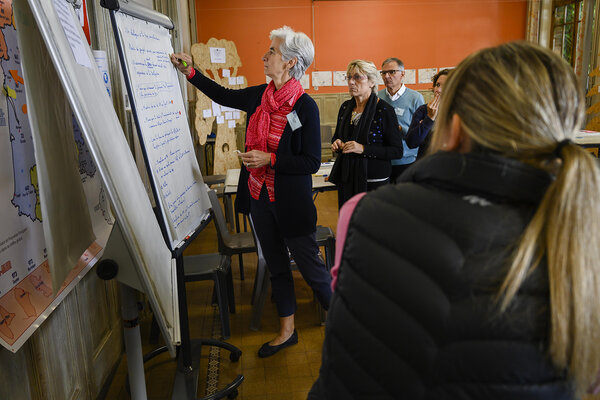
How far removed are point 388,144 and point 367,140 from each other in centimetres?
15

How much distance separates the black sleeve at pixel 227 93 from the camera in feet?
7.78

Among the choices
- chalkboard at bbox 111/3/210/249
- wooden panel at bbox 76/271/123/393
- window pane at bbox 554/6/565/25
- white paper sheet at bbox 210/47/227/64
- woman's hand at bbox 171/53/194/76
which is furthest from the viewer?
window pane at bbox 554/6/565/25

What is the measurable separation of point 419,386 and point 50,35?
1.04 m

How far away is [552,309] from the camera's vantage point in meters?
0.66

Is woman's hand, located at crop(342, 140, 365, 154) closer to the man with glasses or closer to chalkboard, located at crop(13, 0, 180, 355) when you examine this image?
the man with glasses

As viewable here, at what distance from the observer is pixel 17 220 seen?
129 cm

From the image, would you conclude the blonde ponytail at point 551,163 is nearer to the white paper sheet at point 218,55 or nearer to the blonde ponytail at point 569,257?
the blonde ponytail at point 569,257

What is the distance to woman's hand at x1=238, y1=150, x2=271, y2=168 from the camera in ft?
7.08

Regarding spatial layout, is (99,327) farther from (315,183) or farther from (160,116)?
(315,183)

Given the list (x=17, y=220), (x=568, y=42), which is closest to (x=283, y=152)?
(x=17, y=220)

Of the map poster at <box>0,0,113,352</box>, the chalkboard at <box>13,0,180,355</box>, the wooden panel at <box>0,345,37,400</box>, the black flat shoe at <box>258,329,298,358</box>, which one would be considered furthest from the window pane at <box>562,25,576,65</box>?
the wooden panel at <box>0,345,37,400</box>

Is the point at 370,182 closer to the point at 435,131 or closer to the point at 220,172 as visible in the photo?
the point at 435,131

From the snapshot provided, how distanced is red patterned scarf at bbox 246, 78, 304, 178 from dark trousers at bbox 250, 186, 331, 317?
0.20 meters

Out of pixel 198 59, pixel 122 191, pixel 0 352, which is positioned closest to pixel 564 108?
pixel 122 191
